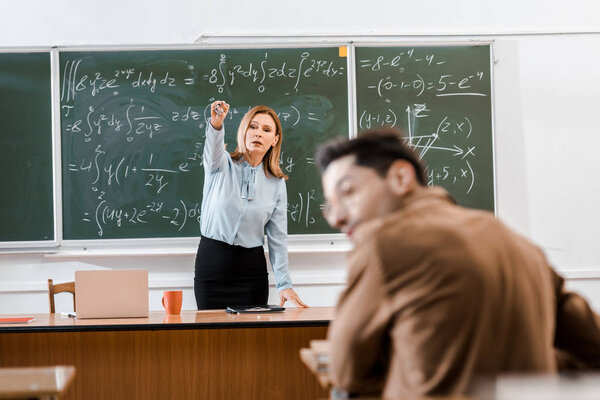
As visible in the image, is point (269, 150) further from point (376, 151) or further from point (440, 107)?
point (376, 151)

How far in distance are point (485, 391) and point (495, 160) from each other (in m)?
3.53

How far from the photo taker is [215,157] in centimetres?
333

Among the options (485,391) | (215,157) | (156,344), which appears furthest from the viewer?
(215,157)

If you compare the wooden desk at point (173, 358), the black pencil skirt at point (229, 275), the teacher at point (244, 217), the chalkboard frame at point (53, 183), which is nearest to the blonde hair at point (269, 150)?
the teacher at point (244, 217)

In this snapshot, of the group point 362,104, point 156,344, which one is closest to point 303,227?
point 362,104

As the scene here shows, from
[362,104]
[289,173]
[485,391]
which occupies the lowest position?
[485,391]

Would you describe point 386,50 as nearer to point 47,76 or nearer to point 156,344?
point 47,76

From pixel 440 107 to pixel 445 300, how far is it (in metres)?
3.26

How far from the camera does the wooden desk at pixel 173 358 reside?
2.66 metres

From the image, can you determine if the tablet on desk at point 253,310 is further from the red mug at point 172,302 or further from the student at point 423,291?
the student at point 423,291

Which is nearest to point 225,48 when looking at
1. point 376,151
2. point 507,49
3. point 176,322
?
point 507,49

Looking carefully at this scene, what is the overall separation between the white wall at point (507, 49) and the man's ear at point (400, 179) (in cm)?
288

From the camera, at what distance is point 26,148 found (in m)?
4.12

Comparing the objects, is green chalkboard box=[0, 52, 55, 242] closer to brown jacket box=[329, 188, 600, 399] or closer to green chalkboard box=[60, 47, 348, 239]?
green chalkboard box=[60, 47, 348, 239]
